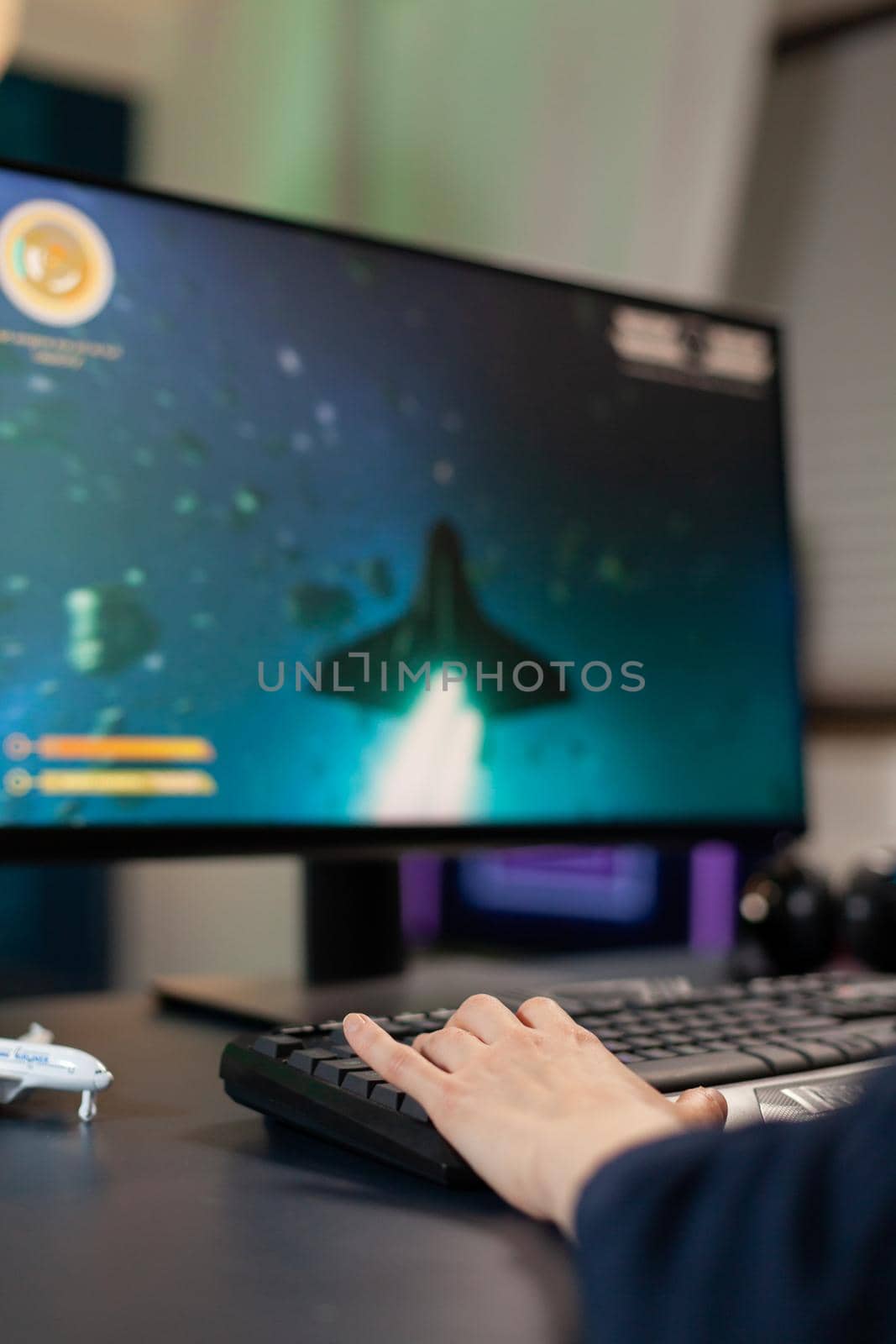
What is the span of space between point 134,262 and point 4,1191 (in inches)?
25.1

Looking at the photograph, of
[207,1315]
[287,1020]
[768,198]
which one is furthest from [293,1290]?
[768,198]

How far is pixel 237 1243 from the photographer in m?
0.47

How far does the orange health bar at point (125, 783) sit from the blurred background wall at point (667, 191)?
3.53 ft

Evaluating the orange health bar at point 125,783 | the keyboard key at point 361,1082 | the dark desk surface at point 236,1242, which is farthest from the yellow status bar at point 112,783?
the keyboard key at point 361,1082

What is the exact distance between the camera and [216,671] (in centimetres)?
93

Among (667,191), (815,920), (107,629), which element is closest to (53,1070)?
(107,629)

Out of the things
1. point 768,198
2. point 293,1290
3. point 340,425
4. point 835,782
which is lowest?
point 293,1290

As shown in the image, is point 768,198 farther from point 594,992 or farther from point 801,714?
point 594,992

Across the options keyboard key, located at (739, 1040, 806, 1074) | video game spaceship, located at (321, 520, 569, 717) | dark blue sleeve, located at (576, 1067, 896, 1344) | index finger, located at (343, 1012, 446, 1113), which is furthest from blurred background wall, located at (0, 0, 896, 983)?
dark blue sleeve, located at (576, 1067, 896, 1344)

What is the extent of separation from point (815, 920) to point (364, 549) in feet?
1.72

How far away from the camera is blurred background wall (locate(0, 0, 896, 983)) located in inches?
74.7

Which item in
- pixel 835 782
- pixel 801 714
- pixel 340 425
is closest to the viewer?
pixel 340 425

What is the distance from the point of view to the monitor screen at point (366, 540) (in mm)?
892

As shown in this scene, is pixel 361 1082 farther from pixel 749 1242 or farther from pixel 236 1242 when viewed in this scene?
pixel 749 1242
